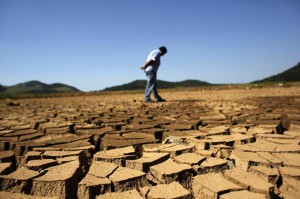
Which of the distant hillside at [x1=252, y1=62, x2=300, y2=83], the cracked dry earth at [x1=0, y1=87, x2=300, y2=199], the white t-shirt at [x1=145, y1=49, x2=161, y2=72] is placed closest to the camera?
the cracked dry earth at [x1=0, y1=87, x2=300, y2=199]

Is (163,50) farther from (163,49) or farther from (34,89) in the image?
(34,89)

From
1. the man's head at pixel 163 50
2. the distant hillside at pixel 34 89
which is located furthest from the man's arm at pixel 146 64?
the distant hillside at pixel 34 89

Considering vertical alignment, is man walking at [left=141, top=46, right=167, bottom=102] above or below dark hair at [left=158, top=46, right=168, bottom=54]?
below

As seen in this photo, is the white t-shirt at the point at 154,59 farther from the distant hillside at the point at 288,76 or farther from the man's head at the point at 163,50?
the distant hillside at the point at 288,76

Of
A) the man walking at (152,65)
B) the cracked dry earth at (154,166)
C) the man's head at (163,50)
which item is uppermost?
the man's head at (163,50)

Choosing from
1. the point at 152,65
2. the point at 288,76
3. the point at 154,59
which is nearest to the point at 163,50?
the point at 154,59

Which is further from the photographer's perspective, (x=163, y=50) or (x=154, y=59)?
(x=163, y=50)

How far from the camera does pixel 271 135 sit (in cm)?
278

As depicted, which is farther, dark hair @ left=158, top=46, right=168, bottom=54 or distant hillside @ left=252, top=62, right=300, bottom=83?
distant hillside @ left=252, top=62, right=300, bottom=83

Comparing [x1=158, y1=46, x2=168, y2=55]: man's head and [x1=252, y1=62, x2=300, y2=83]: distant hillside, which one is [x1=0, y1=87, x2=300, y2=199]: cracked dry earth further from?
[x1=252, y1=62, x2=300, y2=83]: distant hillside

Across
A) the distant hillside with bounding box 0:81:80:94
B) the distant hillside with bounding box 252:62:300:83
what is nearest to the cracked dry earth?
the distant hillside with bounding box 0:81:80:94

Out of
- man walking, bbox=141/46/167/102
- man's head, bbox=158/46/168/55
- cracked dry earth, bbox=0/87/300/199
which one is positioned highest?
man's head, bbox=158/46/168/55

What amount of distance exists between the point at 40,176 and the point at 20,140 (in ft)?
4.38

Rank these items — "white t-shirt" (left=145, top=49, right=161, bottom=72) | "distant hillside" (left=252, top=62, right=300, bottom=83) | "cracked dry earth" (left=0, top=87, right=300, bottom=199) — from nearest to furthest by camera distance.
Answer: "cracked dry earth" (left=0, top=87, right=300, bottom=199) → "white t-shirt" (left=145, top=49, right=161, bottom=72) → "distant hillside" (left=252, top=62, right=300, bottom=83)
